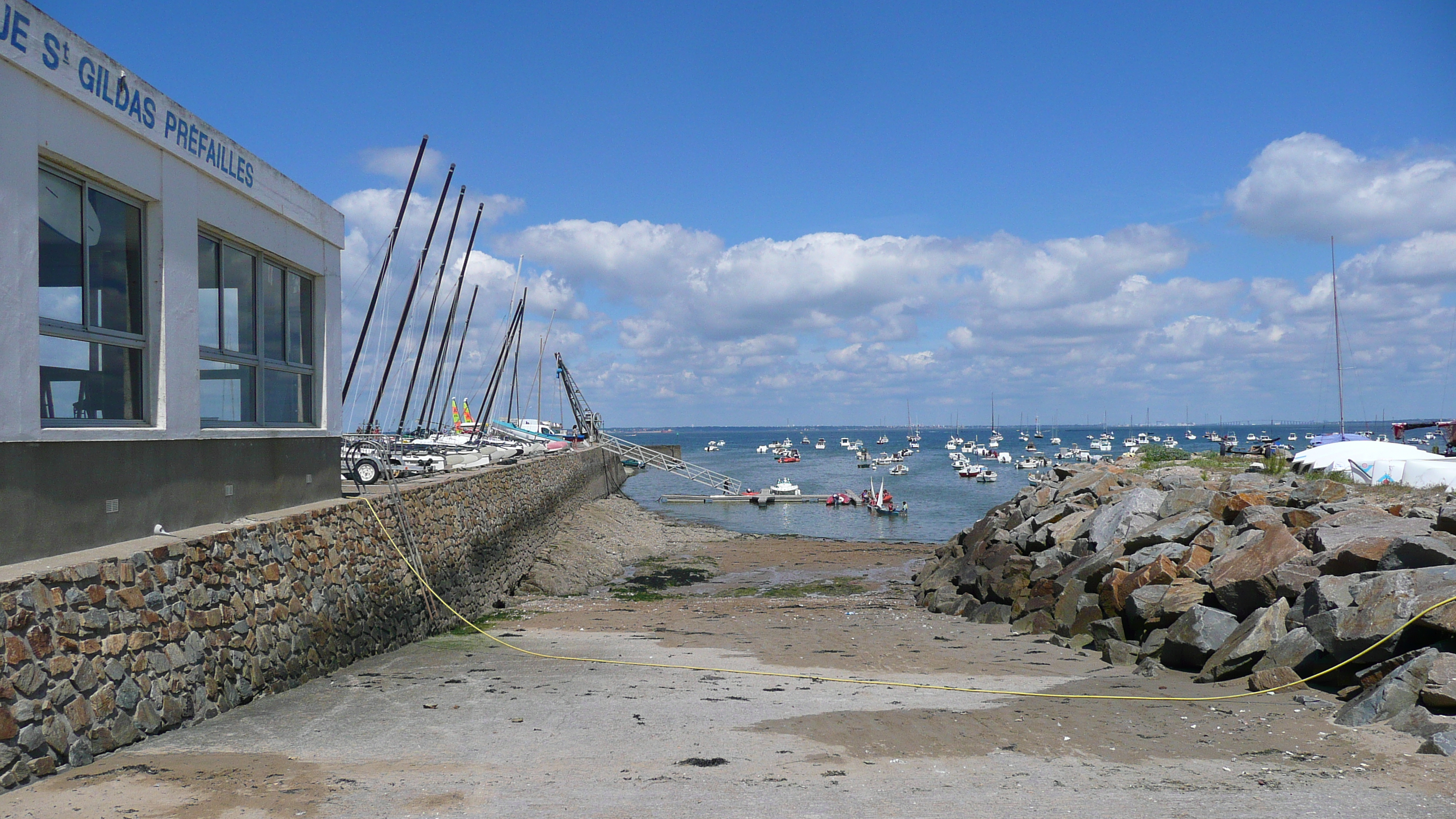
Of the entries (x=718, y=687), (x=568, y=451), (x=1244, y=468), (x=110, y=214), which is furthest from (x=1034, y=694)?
(x=568, y=451)

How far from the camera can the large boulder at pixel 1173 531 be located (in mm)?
15062

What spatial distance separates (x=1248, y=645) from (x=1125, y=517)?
6.76m

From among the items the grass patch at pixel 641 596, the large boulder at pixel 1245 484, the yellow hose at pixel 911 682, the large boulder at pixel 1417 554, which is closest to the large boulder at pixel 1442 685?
the yellow hose at pixel 911 682

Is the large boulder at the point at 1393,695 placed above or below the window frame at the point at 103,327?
below

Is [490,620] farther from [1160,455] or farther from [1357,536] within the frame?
[1160,455]

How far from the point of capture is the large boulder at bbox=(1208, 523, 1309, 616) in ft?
37.0

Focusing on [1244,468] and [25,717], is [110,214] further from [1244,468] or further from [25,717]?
[1244,468]

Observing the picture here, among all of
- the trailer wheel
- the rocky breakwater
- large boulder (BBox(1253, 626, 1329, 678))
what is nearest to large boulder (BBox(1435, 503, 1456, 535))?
the rocky breakwater

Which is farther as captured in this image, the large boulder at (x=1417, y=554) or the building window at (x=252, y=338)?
the building window at (x=252, y=338)

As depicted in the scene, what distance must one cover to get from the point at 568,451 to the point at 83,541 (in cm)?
3969

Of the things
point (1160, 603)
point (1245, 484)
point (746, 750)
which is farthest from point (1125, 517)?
point (746, 750)

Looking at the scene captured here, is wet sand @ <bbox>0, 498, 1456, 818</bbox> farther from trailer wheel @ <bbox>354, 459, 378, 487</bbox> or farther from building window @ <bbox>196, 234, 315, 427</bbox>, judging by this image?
trailer wheel @ <bbox>354, 459, 378, 487</bbox>

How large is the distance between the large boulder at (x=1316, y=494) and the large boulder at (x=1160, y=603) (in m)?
4.24

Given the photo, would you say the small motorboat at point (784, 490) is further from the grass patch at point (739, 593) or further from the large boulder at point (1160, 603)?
the large boulder at point (1160, 603)
